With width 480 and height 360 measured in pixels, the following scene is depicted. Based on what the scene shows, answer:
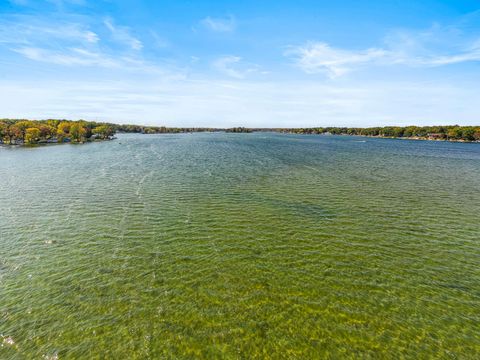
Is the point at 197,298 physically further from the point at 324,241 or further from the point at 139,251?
the point at 324,241

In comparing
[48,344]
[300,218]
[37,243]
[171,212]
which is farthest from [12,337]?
[300,218]

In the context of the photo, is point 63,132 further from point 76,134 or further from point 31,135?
point 31,135

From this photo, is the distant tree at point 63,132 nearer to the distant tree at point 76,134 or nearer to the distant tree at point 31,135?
the distant tree at point 76,134

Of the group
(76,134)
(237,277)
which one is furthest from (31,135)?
(237,277)

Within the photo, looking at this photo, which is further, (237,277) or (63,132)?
(63,132)

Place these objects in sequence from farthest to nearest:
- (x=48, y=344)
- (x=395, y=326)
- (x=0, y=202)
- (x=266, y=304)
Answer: (x=0, y=202), (x=266, y=304), (x=395, y=326), (x=48, y=344)

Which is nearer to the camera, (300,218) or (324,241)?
(324,241)

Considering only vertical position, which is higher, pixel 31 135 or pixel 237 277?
pixel 31 135

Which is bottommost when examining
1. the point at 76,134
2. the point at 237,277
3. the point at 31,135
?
the point at 237,277
